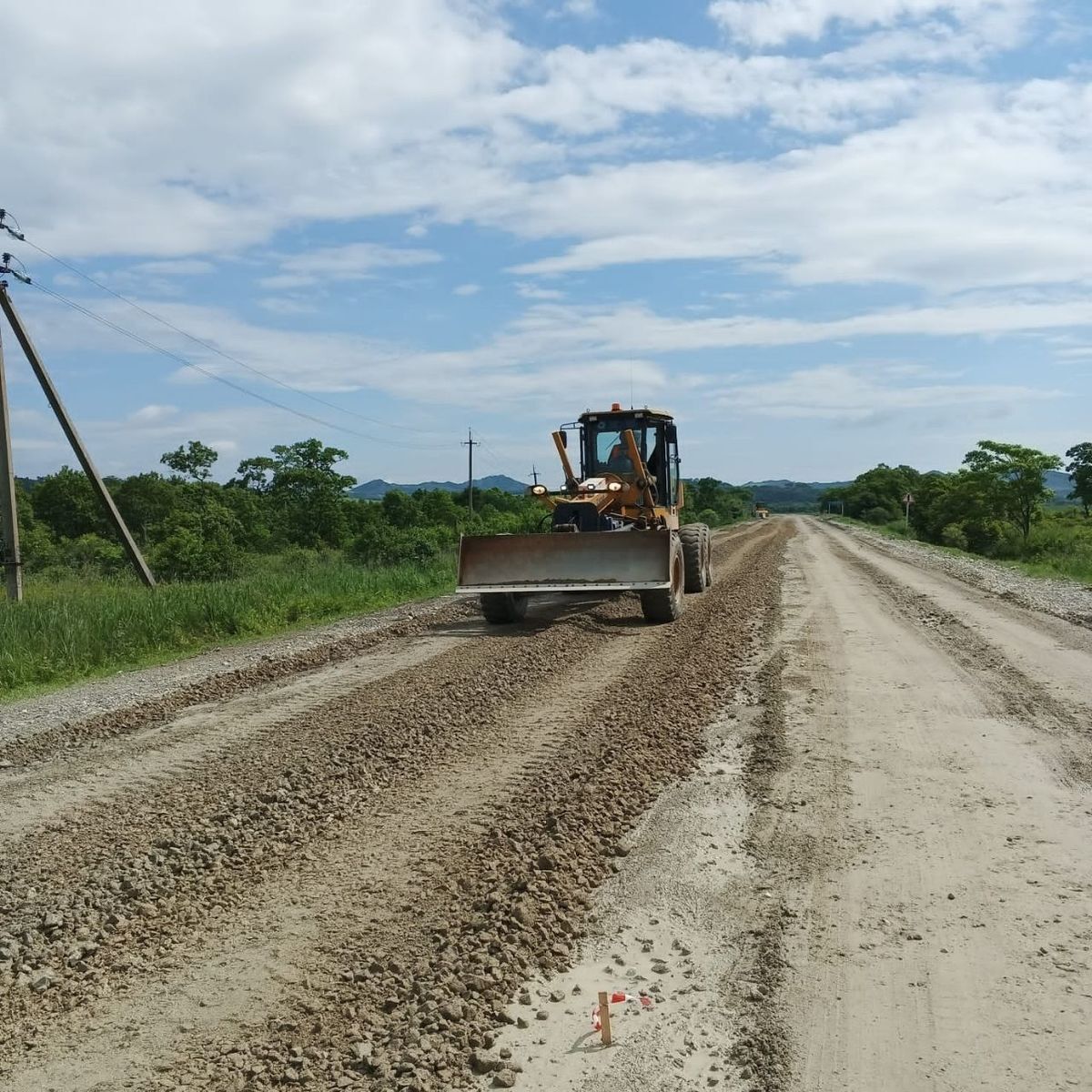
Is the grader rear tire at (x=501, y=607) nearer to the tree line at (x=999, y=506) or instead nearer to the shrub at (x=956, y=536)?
the tree line at (x=999, y=506)

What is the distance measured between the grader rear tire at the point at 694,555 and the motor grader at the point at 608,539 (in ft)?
0.07

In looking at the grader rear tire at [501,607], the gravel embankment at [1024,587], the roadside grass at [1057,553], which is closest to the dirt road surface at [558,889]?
the grader rear tire at [501,607]

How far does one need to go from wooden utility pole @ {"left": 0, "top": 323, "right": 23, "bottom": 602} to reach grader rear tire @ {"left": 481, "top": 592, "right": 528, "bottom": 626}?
8.96 m

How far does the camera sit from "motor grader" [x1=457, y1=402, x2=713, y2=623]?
1231 cm

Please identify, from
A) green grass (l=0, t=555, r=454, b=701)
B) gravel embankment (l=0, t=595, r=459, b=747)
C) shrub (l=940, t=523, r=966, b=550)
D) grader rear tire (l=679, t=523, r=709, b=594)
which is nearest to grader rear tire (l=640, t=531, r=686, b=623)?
grader rear tire (l=679, t=523, r=709, b=594)

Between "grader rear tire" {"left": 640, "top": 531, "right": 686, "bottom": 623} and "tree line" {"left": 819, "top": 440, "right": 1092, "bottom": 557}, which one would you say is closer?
"grader rear tire" {"left": 640, "top": 531, "right": 686, "bottom": 623}

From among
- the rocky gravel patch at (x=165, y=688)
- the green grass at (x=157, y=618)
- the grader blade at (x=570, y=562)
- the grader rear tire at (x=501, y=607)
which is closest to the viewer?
the rocky gravel patch at (x=165, y=688)

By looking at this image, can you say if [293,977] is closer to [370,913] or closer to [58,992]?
[370,913]

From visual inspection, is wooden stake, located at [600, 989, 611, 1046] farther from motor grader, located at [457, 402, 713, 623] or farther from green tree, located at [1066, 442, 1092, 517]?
green tree, located at [1066, 442, 1092, 517]

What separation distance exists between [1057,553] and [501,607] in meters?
27.8

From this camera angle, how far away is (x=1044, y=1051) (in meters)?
3.18

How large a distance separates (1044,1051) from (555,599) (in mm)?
13049

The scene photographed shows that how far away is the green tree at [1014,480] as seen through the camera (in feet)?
150

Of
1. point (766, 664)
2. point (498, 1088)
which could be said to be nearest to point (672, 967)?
point (498, 1088)
